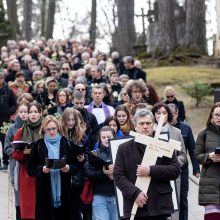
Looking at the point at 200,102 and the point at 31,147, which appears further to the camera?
the point at 200,102

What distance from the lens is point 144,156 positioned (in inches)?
275

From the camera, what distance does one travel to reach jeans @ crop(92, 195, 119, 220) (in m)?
8.64

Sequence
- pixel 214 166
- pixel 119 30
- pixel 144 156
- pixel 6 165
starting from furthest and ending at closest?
pixel 119 30
pixel 6 165
pixel 214 166
pixel 144 156

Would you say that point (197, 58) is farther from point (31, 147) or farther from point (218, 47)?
point (31, 147)

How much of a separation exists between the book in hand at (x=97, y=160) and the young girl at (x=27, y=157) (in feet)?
2.64

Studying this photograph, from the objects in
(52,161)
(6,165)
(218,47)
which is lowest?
(6,165)

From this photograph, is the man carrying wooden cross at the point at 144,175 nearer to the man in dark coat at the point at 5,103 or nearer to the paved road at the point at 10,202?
the paved road at the point at 10,202

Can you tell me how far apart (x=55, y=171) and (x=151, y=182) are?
1.95 meters

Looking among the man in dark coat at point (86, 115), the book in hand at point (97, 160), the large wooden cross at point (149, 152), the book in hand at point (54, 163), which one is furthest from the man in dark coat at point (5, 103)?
the large wooden cross at point (149, 152)

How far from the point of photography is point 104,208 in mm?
8664

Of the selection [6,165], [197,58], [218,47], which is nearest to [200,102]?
[218,47]

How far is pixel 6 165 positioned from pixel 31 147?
20.0ft

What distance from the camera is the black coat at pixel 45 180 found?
858 cm

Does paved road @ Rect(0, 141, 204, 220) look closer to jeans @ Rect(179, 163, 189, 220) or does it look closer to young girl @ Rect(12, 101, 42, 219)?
jeans @ Rect(179, 163, 189, 220)
